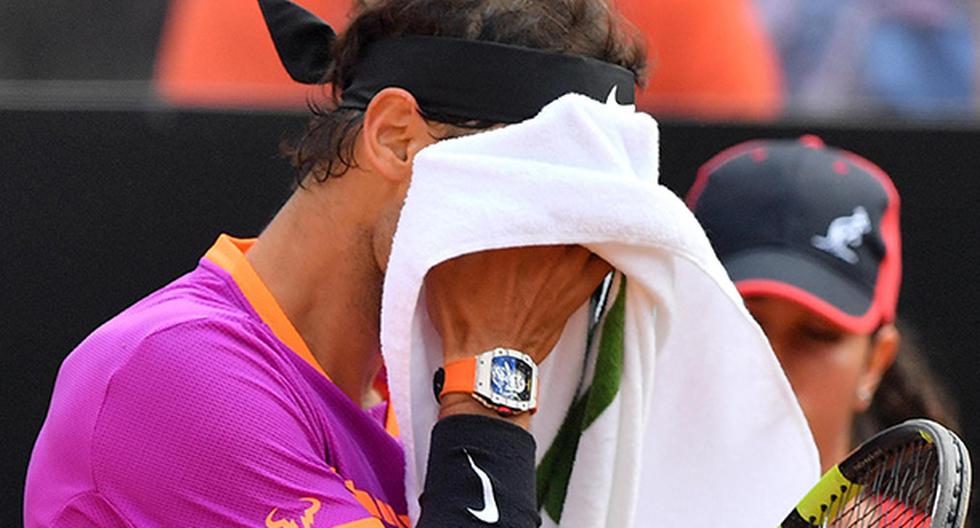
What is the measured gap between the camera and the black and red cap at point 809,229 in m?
2.93

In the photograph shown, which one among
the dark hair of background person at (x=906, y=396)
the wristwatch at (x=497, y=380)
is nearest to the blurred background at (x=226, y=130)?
the dark hair of background person at (x=906, y=396)

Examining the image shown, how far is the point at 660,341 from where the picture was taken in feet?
6.88

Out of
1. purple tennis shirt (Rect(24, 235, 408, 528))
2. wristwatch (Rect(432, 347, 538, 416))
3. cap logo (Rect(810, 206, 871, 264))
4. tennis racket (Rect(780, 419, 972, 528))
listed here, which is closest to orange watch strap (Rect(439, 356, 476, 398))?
wristwatch (Rect(432, 347, 538, 416))

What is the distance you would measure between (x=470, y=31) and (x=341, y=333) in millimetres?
362

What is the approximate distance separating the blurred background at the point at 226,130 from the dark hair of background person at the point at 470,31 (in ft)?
0.95

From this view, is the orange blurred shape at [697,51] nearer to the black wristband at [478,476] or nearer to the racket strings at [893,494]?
the racket strings at [893,494]

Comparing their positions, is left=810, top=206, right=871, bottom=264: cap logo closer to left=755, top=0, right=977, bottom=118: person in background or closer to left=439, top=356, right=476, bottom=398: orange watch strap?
left=439, top=356, right=476, bottom=398: orange watch strap

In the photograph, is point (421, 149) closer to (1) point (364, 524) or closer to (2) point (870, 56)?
(1) point (364, 524)

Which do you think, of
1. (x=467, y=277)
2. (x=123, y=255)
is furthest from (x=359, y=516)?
(x=123, y=255)

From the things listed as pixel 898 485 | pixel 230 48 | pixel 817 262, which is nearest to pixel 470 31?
pixel 898 485

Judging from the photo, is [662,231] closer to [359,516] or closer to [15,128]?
[359,516]

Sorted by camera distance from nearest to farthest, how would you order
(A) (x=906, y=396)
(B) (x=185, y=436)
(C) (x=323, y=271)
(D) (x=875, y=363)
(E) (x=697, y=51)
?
(B) (x=185, y=436), (C) (x=323, y=271), (D) (x=875, y=363), (A) (x=906, y=396), (E) (x=697, y=51)

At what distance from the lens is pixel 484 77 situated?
191cm

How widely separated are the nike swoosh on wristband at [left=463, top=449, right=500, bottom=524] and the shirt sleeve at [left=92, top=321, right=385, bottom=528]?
0.11 metres
